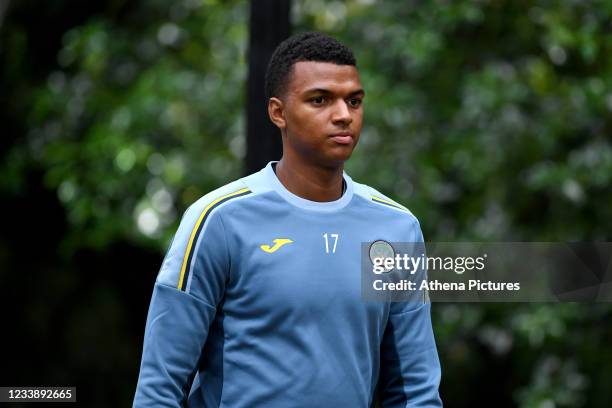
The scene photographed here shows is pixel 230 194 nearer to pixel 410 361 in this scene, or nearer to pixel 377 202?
pixel 377 202

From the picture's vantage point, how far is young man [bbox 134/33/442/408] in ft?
9.61

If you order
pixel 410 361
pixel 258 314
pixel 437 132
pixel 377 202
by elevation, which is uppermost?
pixel 437 132

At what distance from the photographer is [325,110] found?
3.02 meters

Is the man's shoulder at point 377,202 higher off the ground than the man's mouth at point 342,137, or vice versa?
the man's mouth at point 342,137

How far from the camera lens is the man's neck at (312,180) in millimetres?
3092

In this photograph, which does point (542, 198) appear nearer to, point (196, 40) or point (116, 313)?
point (196, 40)

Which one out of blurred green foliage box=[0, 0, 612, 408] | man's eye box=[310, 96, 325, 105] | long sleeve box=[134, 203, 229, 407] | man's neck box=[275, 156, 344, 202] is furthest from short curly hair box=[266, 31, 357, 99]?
blurred green foliage box=[0, 0, 612, 408]

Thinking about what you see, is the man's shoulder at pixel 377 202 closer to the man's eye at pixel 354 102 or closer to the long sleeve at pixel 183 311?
the man's eye at pixel 354 102

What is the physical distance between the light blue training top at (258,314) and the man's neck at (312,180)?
6 centimetres

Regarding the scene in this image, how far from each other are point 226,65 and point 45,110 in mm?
1455

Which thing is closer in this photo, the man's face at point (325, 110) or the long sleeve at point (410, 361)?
the man's face at point (325, 110)

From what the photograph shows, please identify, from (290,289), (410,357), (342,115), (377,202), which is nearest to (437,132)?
(377,202)

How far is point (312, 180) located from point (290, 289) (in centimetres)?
32

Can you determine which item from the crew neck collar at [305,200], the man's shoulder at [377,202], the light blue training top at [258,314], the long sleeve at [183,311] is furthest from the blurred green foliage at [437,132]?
the long sleeve at [183,311]
